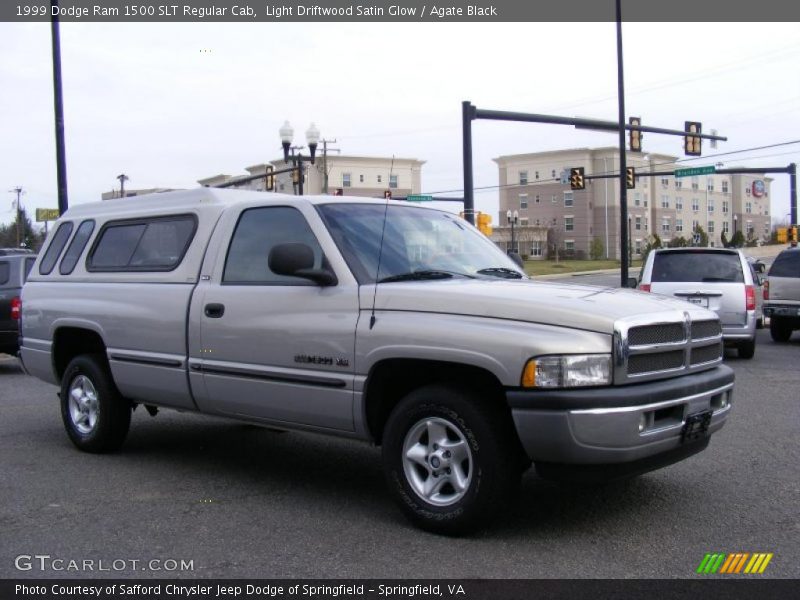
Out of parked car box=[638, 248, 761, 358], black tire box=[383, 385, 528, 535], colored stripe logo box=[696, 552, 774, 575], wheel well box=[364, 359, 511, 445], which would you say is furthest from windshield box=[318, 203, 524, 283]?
parked car box=[638, 248, 761, 358]

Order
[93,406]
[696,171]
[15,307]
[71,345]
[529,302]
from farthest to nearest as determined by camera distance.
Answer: [696,171] → [15,307] → [71,345] → [93,406] → [529,302]

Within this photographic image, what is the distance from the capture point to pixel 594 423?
13.6 feet

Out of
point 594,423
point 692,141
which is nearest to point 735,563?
point 594,423

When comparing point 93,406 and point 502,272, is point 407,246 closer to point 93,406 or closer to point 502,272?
point 502,272

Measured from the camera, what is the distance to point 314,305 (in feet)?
17.0

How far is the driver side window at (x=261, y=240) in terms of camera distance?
5492mm

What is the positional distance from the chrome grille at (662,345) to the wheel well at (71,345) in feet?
14.5

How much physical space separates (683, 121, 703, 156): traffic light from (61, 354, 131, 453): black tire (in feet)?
85.2

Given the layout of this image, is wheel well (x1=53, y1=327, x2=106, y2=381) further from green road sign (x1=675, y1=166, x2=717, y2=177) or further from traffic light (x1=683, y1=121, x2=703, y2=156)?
green road sign (x1=675, y1=166, x2=717, y2=177)

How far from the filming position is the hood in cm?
433

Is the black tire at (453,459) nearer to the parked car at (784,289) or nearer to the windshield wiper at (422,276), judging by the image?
the windshield wiper at (422,276)

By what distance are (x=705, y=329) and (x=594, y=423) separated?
122 cm

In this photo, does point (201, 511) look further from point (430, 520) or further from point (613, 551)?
point (613, 551)

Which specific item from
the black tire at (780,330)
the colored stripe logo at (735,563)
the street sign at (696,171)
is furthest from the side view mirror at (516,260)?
the street sign at (696,171)
